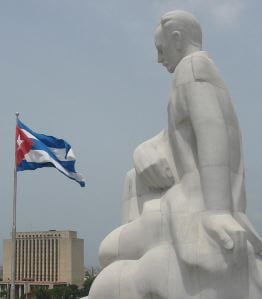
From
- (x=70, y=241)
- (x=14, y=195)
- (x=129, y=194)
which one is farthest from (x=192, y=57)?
(x=70, y=241)

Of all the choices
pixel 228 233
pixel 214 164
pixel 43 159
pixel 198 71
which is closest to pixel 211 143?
pixel 214 164

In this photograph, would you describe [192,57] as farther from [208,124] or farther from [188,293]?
[188,293]

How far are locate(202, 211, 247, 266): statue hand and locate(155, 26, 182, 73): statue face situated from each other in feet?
8.96

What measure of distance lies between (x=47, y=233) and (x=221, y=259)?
98.1 m

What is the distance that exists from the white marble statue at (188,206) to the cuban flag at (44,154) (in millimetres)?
9438

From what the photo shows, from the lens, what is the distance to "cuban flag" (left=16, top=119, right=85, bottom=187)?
1806cm

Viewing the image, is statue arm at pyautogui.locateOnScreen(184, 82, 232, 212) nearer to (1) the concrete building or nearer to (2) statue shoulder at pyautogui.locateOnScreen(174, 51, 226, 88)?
(2) statue shoulder at pyautogui.locateOnScreen(174, 51, 226, 88)

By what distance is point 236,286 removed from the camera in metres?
7.17

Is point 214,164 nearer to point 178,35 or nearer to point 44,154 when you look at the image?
point 178,35

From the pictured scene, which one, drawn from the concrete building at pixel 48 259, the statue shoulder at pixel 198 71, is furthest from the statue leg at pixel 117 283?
the concrete building at pixel 48 259

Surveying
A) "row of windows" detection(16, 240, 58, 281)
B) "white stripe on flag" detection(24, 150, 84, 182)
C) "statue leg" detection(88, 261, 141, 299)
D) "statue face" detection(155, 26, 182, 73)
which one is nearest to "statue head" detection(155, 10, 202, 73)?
"statue face" detection(155, 26, 182, 73)

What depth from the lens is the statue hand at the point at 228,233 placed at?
695 cm

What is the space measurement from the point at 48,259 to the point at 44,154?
87648 millimetres

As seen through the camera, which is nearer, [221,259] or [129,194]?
[221,259]
